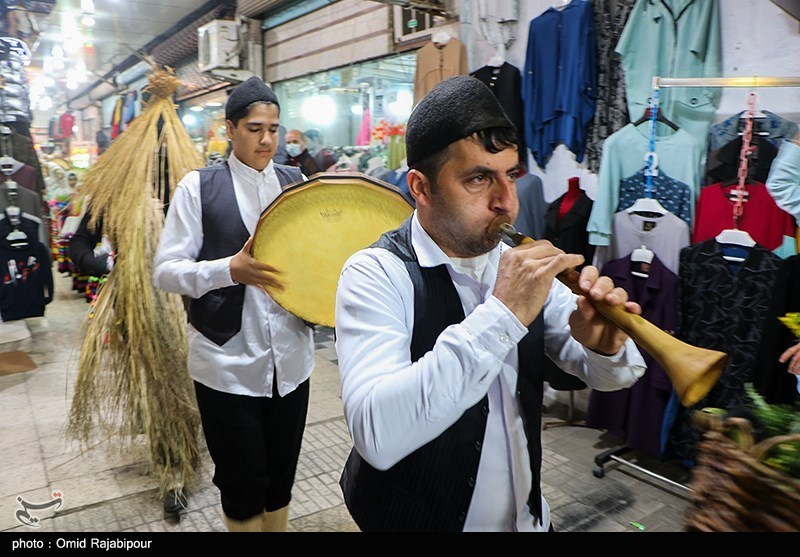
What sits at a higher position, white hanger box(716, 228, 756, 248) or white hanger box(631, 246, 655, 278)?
white hanger box(716, 228, 756, 248)

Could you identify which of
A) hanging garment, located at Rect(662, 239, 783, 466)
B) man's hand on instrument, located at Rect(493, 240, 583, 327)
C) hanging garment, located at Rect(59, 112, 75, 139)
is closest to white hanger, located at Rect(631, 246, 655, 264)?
hanging garment, located at Rect(662, 239, 783, 466)

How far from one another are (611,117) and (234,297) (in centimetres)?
283

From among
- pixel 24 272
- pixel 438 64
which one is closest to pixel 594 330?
pixel 438 64

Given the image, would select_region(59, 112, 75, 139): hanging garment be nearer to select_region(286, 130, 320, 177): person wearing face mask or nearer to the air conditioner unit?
the air conditioner unit

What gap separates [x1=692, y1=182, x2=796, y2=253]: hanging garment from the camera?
2.80 meters

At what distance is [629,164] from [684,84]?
1.76 ft

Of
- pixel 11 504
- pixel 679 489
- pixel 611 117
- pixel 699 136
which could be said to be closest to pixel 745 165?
pixel 699 136

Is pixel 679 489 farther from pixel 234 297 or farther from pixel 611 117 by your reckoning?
pixel 234 297

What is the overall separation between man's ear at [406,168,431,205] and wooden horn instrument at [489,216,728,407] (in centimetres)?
15

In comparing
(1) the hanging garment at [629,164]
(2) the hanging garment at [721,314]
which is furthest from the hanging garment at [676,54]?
(2) the hanging garment at [721,314]

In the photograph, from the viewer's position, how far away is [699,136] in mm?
3291

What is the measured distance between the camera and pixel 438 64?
471 centimetres

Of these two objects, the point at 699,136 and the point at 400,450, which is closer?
the point at 400,450

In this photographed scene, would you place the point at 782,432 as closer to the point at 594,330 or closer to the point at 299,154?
the point at 594,330
